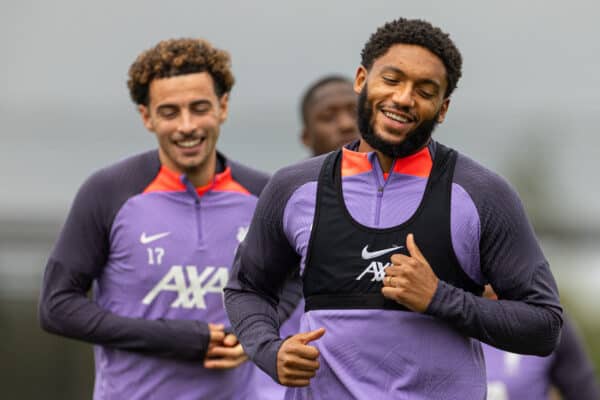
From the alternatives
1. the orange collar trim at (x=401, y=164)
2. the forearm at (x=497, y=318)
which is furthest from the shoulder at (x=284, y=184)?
the forearm at (x=497, y=318)

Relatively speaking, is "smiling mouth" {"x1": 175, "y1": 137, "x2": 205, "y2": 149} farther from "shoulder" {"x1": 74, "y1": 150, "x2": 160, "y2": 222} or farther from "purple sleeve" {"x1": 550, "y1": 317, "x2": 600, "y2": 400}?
"purple sleeve" {"x1": 550, "y1": 317, "x2": 600, "y2": 400}

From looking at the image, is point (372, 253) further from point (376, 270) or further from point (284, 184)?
point (284, 184)

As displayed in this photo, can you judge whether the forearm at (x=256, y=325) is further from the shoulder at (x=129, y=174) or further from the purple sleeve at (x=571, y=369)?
the purple sleeve at (x=571, y=369)

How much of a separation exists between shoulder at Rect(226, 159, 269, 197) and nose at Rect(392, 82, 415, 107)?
5.35 feet

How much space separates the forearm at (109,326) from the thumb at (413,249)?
1.50 m

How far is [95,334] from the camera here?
19.7 feet

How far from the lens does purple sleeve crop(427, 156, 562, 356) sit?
469cm

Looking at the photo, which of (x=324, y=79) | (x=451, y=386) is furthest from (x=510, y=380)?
(x=451, y=386)

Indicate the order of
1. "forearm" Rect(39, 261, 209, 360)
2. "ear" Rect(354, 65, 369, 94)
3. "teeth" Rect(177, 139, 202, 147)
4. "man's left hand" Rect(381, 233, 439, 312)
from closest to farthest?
"man's left hand" Rect(381, 233, 439, 312) → "ear" Rect(354, 65, 369, 94) → "forearm" Rect(39, 261, 209, 360) → "teeth" Rect(177, 139, 202, 147)

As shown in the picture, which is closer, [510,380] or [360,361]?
[360,361]

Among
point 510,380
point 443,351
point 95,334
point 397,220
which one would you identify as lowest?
point 510,380

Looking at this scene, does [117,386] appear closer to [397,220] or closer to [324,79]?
[397,220]

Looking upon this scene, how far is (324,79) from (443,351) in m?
3.95

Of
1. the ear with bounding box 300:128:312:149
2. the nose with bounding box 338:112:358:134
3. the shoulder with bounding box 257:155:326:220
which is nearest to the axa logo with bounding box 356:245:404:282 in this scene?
the shoulder with bounding box 257:155:326:220
